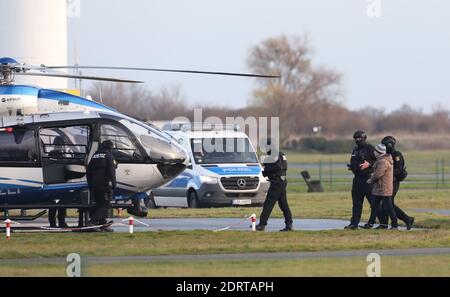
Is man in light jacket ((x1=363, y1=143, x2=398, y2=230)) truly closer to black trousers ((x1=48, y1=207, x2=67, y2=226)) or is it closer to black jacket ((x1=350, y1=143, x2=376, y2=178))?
black jacket ((x1=350, y1=143, x2=376, y2=178))

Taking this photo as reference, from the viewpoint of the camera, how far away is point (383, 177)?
66.6 ft

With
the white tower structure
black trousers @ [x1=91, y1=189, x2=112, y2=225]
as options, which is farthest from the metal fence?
black trousers @ [x1=91, y1=189, x2=112, y2=225]

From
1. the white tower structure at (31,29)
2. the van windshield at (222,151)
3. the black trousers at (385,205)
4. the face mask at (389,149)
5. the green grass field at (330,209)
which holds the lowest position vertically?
the green grass field at (330,209)

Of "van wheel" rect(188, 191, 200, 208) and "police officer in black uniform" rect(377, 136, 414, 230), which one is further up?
"police officer in black uniform" rect(377, 136, 414, 230)

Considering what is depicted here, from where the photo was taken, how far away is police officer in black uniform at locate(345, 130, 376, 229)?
67.4 ft

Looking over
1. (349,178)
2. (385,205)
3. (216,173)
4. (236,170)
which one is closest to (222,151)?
(236,170)

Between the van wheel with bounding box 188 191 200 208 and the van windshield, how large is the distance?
962 millimetres

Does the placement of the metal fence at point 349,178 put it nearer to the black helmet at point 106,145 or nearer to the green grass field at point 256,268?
the black helmet at point 106,145

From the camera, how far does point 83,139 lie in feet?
68.6

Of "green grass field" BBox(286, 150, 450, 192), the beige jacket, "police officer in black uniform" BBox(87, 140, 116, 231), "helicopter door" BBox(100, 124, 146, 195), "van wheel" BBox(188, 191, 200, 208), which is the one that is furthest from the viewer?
"green grass field" BBox(286, 150, 450, 192)

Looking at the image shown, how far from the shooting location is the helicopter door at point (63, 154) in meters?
20.6

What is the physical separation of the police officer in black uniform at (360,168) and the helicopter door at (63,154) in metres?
5.33

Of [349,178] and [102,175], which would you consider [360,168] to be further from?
[349,178]

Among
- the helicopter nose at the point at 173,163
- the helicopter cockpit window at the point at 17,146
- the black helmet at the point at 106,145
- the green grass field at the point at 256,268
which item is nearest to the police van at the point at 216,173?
the helicopter nose at the point at 173,163
